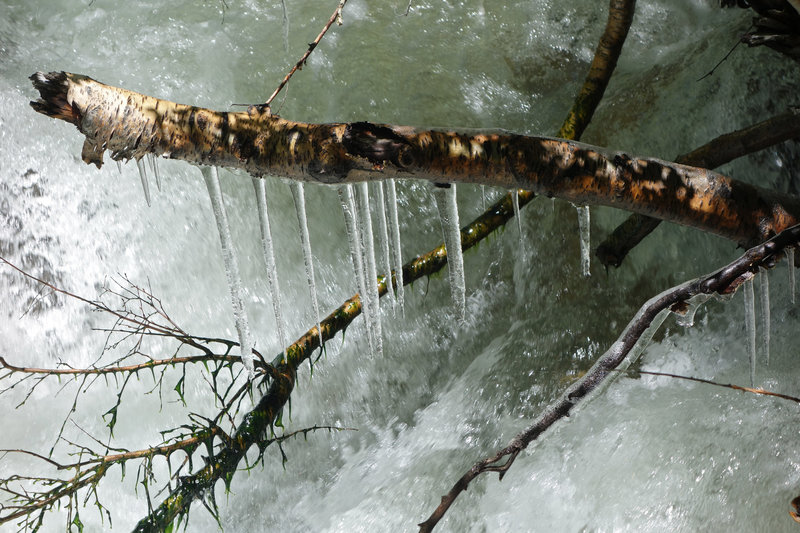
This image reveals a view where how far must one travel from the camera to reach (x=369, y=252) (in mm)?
2209

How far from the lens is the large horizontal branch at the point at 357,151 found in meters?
1.59

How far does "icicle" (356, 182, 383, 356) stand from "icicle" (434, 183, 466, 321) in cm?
22

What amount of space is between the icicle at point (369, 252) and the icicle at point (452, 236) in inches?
8.5

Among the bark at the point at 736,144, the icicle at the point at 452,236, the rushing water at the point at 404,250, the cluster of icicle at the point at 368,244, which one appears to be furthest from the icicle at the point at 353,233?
the bark at the point at 736,144

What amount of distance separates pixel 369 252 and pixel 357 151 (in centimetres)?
66

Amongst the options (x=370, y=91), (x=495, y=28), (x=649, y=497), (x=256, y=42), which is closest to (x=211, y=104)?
(x=256, y=42)

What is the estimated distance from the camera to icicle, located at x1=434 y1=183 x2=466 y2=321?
2012 millimetres

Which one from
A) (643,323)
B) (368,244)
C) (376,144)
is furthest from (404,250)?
(376,144)

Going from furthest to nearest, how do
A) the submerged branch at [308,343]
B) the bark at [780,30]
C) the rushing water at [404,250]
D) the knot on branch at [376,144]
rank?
Result: the rushing water at [404,250]
the submerged branch at [308,343]
the bark at [780,30]
the knot on branch at [376,144]

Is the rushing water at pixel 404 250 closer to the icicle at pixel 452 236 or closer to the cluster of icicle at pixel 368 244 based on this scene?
the cluster of icicle at pixel 368 244

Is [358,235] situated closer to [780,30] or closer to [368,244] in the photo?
[368,244]

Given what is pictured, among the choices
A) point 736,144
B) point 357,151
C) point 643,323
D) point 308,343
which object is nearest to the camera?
point 357,151

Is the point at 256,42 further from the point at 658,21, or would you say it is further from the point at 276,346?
the point at 658,21

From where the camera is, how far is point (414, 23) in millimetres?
4668
